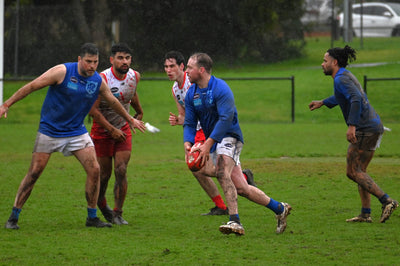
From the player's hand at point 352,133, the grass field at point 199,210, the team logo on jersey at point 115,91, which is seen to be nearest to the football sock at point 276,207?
the grass field at point 199,210

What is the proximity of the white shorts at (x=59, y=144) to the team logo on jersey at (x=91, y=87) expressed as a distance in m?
0.50

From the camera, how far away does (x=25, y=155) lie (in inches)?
597

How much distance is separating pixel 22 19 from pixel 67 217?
23.0 metres

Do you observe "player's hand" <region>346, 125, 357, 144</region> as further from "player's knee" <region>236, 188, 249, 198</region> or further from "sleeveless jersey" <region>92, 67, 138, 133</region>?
"sleeveless jersey" <region>92, 67, 138, 133</region>

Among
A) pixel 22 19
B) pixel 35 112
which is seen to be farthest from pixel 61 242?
pixel 22 19

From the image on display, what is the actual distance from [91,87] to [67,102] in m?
0.31

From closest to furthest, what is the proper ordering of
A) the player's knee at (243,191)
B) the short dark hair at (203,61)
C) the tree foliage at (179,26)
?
the short dark hair at (203,61) → the player's knee at (243,191) → the tree foliage at (179,26)

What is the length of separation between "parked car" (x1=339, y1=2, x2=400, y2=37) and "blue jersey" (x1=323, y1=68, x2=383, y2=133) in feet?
82.2

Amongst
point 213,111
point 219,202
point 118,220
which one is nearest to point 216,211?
point 219,202

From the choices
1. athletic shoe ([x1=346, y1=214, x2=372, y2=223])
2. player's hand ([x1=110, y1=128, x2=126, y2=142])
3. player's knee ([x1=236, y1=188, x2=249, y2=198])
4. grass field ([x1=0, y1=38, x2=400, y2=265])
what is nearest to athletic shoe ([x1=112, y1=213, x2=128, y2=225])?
grass field ([x1=0, y1=38, x2=400, y2=265])

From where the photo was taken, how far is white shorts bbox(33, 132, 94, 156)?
25.6ft

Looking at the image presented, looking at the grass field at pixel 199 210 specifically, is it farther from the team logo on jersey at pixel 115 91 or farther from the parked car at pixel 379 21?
the parked car at pixel 379 21

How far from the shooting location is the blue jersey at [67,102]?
7766 mm

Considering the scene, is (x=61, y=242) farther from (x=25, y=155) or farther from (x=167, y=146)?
(x=167, y=146)
